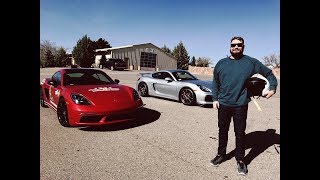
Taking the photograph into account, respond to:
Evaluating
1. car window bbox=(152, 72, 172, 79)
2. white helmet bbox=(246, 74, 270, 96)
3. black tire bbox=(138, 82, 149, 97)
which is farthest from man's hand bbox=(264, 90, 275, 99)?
black tire bbox=(138, 82, 149, 97)

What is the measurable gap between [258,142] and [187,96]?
13.2 feet

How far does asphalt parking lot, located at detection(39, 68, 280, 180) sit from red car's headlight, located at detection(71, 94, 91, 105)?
61 centimetres

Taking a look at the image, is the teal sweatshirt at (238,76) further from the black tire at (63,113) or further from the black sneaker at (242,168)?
the black tire at (63,113)

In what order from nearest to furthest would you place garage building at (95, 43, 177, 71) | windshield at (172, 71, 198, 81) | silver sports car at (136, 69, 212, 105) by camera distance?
silver sports car at (136, 69, 212, 105), windshield at (172, 71, 198, 81), garage building at (95, 43, 177, 71)

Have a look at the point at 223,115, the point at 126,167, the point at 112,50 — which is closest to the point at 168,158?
the point at 126,167

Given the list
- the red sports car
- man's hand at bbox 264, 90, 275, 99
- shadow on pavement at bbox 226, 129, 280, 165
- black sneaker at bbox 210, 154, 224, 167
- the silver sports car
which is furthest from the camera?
the silver sports car

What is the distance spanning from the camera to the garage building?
42.0 m

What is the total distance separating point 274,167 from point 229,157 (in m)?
0.67

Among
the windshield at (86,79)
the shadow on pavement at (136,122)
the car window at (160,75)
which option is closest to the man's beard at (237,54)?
the shadow on pavement at (136,122)

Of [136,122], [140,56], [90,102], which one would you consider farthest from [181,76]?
[140,56]

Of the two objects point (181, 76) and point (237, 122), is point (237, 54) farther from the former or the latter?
point (181, 76)

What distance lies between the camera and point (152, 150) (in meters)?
4.57

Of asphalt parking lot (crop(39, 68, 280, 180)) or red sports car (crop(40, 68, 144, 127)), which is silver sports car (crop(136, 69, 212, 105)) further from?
red sports car (crop(40, 68, 144, 127))
